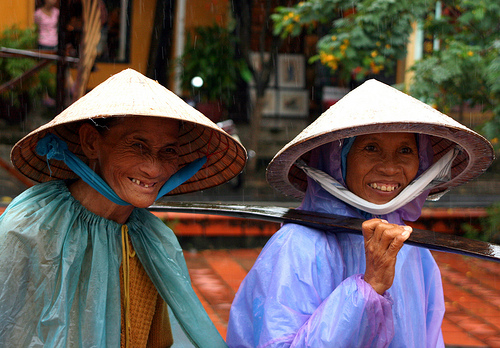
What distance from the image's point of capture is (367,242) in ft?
5.41

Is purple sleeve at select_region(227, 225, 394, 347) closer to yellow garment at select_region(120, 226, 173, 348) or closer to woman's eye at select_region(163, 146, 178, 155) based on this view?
yellow garment at select_region(120, 226, 173, 348)

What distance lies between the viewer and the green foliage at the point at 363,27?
536 cm

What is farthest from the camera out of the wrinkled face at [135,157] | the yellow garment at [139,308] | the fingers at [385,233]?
the yellow garment at [139,308]

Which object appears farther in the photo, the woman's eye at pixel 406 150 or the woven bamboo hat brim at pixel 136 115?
the woman's eye at pixel 406 150

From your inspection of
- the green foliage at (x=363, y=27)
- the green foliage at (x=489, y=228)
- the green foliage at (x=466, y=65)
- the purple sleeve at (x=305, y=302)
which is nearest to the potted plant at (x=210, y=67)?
the green foliage at (x=363, y=27)

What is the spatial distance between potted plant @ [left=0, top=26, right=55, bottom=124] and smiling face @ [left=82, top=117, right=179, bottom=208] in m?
7.09

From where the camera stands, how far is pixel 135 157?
1.88 meters

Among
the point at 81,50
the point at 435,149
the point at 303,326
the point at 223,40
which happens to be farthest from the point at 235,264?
the point at 223,40

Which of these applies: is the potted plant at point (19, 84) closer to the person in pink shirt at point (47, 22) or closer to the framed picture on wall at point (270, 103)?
the person in pink shirt at point (47, 22)

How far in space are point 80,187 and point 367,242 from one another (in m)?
1.03

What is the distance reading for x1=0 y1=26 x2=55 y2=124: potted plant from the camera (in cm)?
834

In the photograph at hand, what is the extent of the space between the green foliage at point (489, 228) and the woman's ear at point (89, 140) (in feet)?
→ 16.2

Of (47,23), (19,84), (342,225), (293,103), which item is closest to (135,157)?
(342,225)

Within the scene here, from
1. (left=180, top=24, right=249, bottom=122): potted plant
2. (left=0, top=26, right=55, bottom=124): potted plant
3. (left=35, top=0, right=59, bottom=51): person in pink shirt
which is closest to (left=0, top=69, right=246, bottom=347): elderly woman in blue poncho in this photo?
(left=0, top=26, right=55, bottom=124): potted plant
